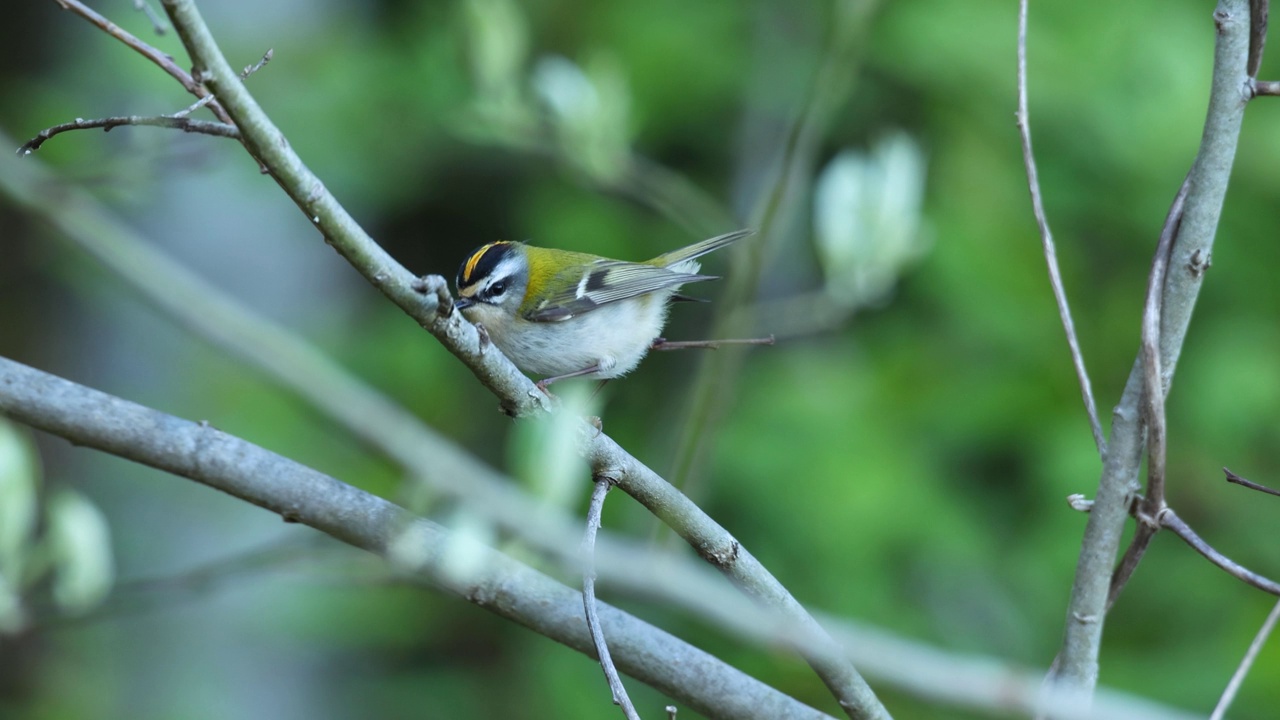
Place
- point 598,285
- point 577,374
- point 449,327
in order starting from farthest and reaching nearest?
point 598,285
point 577,374
point 449,327

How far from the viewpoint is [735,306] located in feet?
6.17

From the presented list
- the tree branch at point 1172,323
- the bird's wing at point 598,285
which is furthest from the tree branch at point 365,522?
the bird's wing at point 598,285

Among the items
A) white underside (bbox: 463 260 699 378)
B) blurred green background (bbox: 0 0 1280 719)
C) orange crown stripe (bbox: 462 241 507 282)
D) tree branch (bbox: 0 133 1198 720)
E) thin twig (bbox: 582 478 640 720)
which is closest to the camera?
tree branch (bbox: 0 133 1198 720)

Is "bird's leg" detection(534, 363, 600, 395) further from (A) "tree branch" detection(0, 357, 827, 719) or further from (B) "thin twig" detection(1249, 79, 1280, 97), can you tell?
(B) "thin twig" detection(1249, 79, 1280, 97)

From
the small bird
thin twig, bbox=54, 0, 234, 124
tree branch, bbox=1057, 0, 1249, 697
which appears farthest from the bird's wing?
thin twig, bbox=54, 0, 234, 124

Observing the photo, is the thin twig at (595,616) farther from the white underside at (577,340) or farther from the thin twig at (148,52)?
the white underside at (577,340)

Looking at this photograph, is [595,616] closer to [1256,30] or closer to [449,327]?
[449,327]

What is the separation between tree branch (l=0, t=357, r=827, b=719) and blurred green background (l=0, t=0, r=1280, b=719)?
61cm

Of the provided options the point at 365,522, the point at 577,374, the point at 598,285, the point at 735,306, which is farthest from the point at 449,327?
the point at 598,285

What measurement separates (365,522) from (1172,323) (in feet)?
2.95

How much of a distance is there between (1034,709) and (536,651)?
2333 mm

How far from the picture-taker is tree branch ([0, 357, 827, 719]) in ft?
3.85

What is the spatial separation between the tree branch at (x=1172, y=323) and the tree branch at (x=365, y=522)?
0.32 metres

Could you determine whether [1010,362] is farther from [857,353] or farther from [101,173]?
[101,173]
